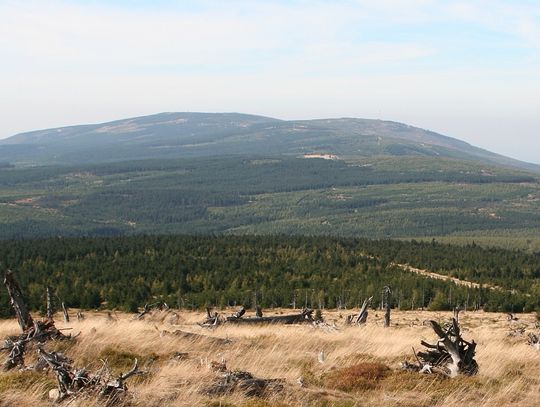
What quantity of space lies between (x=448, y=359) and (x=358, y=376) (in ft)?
8.05

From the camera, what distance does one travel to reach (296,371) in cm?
1327

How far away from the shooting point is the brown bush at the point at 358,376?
40.1 feet

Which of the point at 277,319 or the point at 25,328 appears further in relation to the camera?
the point at 277,319

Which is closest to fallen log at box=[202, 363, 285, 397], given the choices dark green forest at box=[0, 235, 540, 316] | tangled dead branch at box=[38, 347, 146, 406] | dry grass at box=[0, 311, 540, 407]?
dry grass at box=[0, 311, 540, 407]

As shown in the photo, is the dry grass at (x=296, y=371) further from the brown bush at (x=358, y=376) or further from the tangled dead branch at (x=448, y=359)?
the tangled dead branch at (x=448, y=359)

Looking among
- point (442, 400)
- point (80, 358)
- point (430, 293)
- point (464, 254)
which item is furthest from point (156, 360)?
point (464, 254)

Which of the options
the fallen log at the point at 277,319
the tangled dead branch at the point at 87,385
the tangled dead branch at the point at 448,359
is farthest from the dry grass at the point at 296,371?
the fallen log at the point at 277,319

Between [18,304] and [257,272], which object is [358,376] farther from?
[257,272]

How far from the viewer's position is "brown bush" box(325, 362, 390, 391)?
40.1 feet

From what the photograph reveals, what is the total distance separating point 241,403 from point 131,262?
101 metres

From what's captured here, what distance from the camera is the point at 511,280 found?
317 ft

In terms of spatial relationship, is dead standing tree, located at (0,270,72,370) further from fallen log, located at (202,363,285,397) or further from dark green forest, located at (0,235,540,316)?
dark green forest, located at (0,235,540,316)

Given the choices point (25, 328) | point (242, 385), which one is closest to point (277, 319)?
point (25, 328)

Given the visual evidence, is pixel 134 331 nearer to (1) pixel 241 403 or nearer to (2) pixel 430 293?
(1) pixel 241 403
